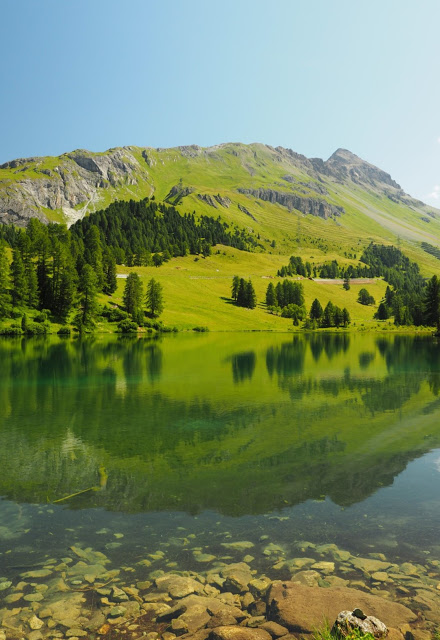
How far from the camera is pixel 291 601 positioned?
34.4ft

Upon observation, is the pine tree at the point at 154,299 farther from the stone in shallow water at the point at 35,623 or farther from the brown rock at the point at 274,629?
the brown rock at the point at 274,629

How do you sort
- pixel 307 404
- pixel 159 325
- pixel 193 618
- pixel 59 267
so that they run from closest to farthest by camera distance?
pixel 193 618
pixel 307 404
pixel 59 267
pixel 159 325

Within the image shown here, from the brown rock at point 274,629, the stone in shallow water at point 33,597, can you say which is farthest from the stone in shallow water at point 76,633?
the brown rock at point 274,629

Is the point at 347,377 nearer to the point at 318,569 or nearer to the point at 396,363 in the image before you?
the point at 396,363

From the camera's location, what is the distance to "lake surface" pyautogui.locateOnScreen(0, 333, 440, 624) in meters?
13.6

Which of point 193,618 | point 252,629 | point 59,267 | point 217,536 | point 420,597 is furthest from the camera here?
point 59,267

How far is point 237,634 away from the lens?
9320 mm

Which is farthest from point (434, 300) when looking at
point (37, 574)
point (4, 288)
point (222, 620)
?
point (37, 574)

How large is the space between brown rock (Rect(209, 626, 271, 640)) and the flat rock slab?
0.70 metres

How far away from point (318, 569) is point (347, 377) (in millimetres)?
46283

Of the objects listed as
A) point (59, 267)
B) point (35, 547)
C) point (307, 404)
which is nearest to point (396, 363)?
point (307, 404)

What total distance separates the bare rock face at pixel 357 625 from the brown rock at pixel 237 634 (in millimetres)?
1603

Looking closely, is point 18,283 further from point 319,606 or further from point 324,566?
point 319,606

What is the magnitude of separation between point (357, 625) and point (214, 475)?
40.0 ft
